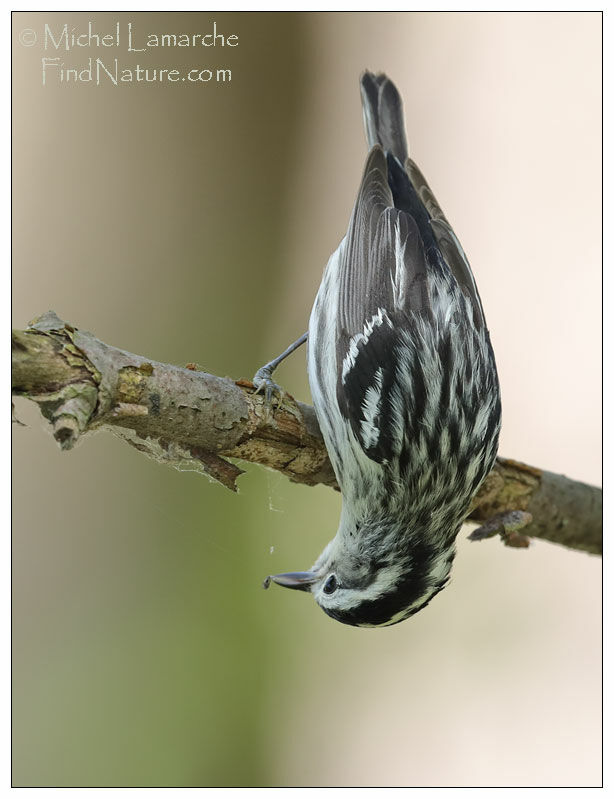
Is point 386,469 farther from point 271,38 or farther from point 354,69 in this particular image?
point 354,69

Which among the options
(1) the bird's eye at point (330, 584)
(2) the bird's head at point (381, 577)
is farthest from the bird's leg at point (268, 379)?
(1) the bird's eye at point (330, 584)

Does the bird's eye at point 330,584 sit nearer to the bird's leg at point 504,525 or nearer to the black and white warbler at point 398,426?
the black and white warbler at point 398,426

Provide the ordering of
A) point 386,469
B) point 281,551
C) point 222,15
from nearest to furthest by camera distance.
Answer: point 386,469 < point 222,15 < point 281,551

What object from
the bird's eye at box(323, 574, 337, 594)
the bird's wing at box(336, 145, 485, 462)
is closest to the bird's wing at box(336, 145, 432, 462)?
the bird's wing at box(336, 145, 485, 462)

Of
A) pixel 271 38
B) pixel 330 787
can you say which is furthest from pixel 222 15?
pixel 330 787

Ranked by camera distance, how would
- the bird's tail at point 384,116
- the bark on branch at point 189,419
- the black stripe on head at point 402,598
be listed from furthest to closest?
the bird's tail at point 384,116
the black stripe on head at point 402,598
the bark on branch at point 189,419
